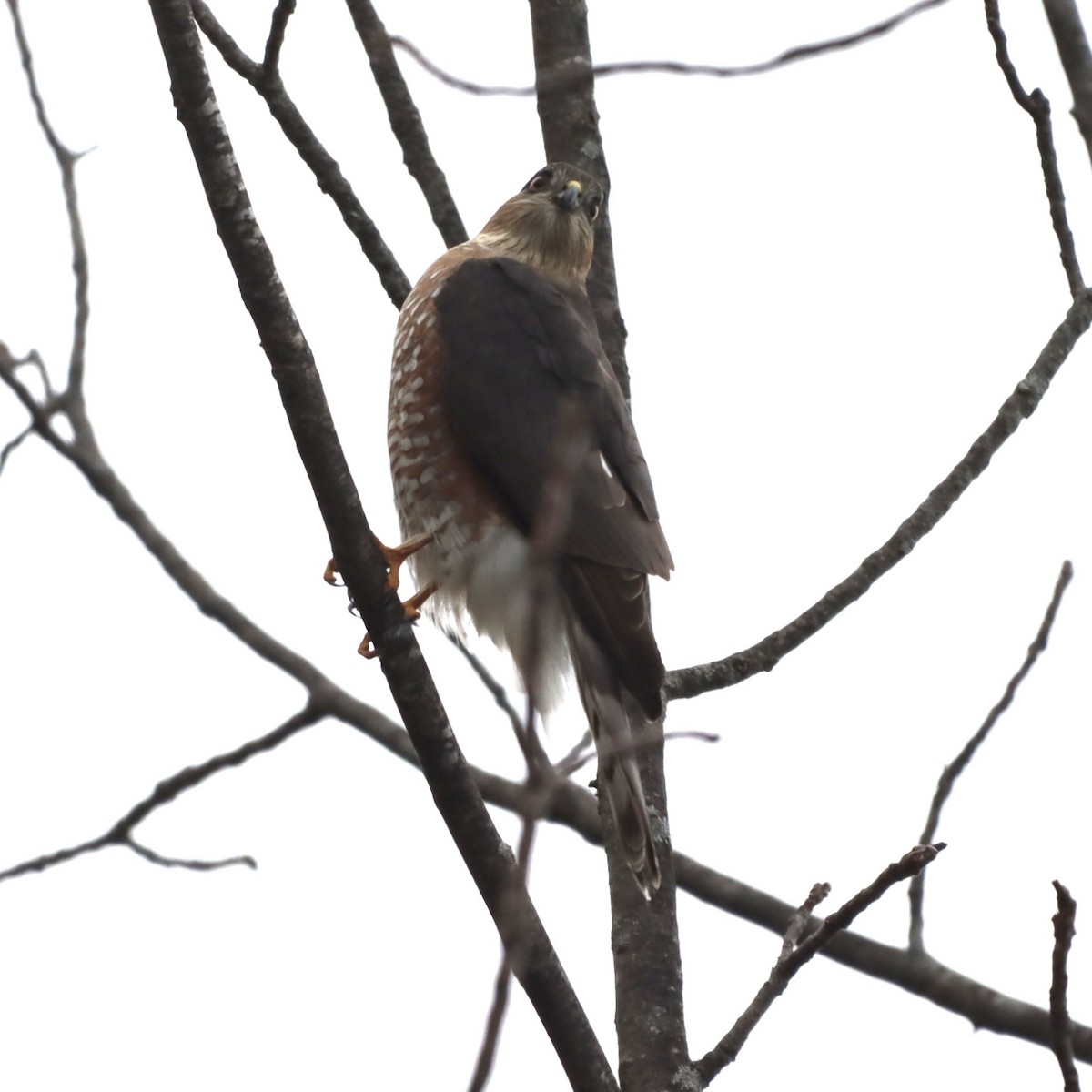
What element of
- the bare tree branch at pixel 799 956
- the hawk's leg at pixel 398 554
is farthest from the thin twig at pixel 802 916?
the hawk's leg at pixel 398 554

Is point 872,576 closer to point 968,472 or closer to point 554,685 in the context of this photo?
point 968,472

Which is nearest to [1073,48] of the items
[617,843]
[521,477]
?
[617,843]

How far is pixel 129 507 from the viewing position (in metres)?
3.80

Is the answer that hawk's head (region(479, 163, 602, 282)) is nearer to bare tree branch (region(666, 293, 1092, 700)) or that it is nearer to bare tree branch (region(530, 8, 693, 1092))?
bare tree branch (region(530, 8, 693, 1092))

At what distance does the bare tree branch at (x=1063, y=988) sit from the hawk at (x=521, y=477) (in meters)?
1.59

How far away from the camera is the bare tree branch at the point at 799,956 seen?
7.79 ft

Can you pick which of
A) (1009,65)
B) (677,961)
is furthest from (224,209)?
(677,961)

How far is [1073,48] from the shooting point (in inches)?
89.3

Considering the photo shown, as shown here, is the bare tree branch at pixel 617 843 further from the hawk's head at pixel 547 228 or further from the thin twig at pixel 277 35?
the thin twig at pixel 277 35

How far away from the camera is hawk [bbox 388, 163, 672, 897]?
3781 millimetres

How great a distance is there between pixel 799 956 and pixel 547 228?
10.3 ft

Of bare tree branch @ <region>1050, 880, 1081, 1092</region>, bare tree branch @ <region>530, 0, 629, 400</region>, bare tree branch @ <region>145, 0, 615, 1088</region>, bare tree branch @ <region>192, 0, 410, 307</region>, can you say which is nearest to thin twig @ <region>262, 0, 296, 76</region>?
bare tree branch @ <region>192, 0, 410, 307</region>

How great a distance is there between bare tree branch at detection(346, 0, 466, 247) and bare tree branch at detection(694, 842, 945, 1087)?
2.60m

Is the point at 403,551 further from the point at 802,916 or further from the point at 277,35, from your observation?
the point at 802,916
